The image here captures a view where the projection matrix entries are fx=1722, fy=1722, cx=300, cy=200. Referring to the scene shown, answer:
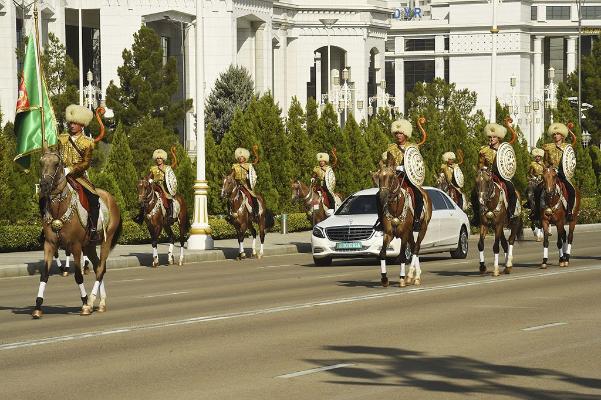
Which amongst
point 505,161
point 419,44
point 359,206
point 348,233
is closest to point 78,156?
point 505,161

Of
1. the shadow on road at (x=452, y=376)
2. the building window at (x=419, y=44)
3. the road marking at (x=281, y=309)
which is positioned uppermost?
the building window at (x=419, y=44)

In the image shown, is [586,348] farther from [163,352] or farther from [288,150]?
[288,150]

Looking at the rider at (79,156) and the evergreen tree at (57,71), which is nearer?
the rider at (79,156)

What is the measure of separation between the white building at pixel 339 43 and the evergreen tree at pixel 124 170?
2042 centimetres

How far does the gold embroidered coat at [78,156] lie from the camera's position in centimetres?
2255

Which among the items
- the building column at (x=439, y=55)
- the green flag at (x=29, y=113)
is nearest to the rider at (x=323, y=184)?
the green flag at (x=29, y=113)

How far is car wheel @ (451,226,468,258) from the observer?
120 ft

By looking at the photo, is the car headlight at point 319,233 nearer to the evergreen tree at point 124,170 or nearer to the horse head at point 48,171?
the evergreen tree at point 124,170

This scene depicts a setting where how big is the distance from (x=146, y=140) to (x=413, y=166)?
44002 mm

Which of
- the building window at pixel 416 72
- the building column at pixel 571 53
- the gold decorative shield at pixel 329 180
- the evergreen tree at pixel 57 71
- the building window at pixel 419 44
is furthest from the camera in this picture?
the building window at pixel 416 72

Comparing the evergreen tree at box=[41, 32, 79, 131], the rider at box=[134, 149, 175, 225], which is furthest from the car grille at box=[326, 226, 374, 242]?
the evergreen tree at box=[41, 32, 79, 131]

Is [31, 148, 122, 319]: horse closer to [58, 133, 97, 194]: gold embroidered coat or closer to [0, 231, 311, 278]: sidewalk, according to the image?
[58, 133, 97, 194]: gold embroidered coat

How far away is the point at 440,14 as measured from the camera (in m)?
193

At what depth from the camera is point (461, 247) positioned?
3675 cm
